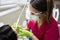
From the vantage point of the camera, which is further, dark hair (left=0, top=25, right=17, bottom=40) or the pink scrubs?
the pink scrubs

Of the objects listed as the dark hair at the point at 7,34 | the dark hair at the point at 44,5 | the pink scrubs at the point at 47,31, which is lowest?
the pink scrubs at the point at 47,31

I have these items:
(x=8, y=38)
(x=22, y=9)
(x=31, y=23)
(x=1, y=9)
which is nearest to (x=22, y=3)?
(x=22, y=9)

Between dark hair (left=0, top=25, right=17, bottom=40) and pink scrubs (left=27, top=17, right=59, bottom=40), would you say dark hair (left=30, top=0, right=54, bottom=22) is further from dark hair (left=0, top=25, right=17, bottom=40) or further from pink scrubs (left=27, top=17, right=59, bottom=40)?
dark hair (left=0, top=25, right=17, bottom=40)

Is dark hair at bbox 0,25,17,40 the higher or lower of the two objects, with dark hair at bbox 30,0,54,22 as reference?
lower

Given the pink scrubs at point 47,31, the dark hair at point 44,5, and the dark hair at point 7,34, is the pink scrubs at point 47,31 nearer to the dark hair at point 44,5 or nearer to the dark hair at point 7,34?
the dark hair at point 44,5

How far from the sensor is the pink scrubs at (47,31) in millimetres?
1333

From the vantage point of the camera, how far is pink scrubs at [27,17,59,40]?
A: 4.37 feet

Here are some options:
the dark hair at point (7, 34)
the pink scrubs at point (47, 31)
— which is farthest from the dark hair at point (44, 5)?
the dark hair at point (7, 34)

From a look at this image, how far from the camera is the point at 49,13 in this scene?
4.32ft

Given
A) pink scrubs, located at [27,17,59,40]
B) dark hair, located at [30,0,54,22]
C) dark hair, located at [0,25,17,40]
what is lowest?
pink scrubs, located at [27,17,59,40]

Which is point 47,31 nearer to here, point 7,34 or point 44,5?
point 44,5

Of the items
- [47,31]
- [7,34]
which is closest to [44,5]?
[47,31]

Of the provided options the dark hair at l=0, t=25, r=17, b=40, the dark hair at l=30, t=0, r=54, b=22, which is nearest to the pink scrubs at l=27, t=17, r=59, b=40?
the dark hair at l=30, t=0, r=54, b=22

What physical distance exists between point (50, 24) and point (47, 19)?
0.05 m
